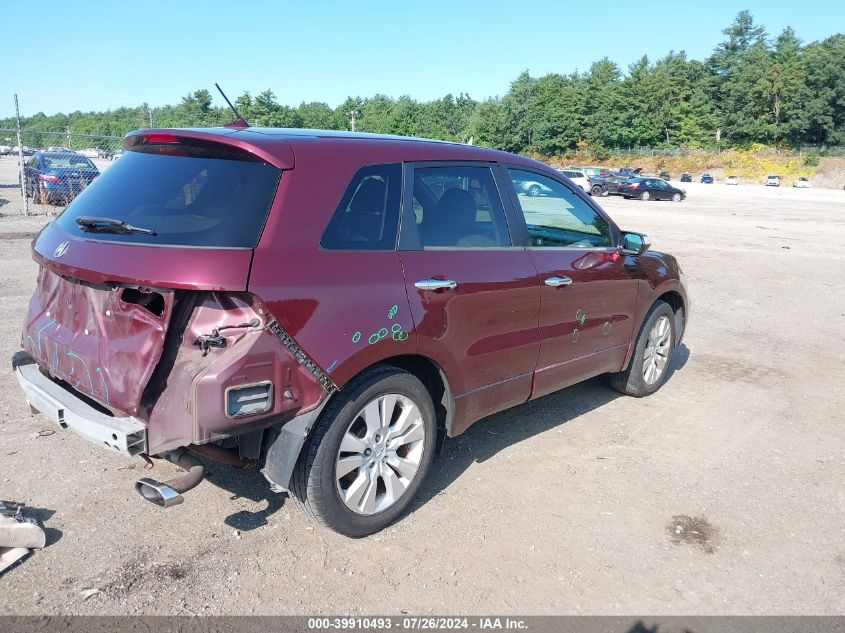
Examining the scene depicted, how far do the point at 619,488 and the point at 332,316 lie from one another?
2124mm

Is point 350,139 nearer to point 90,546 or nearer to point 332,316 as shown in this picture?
point 332,316

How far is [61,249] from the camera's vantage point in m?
3.14

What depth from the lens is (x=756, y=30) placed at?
104 m

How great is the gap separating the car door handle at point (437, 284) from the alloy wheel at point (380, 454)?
21.7 inches

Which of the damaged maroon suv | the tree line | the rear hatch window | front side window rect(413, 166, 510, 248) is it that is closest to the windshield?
the damaged maroon suv

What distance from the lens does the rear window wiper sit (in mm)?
2947

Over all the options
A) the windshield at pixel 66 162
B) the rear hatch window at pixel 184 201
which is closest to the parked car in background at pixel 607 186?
the windshield at pixel 66 162

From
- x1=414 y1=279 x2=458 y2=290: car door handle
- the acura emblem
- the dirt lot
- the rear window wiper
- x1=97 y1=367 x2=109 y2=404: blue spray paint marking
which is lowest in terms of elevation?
the dirt lot

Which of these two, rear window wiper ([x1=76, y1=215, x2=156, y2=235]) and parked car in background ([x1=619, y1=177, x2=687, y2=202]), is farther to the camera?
parked car in background ([x1=619, y1=177, x2=687, y2=202])

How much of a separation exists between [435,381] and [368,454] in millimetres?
Result: 582

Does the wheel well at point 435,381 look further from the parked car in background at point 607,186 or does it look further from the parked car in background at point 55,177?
the parked car in background at point 607,186

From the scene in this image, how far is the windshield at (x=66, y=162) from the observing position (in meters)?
17.1

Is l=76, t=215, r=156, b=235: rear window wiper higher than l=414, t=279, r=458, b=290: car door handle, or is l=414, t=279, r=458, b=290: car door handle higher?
l=76, t=215, r=156, b=235: rear window wiper

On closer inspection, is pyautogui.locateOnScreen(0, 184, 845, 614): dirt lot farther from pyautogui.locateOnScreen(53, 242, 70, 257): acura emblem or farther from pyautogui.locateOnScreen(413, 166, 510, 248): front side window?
pyautogui.locateOnScreen(413, 166, 510, 248): front side window
